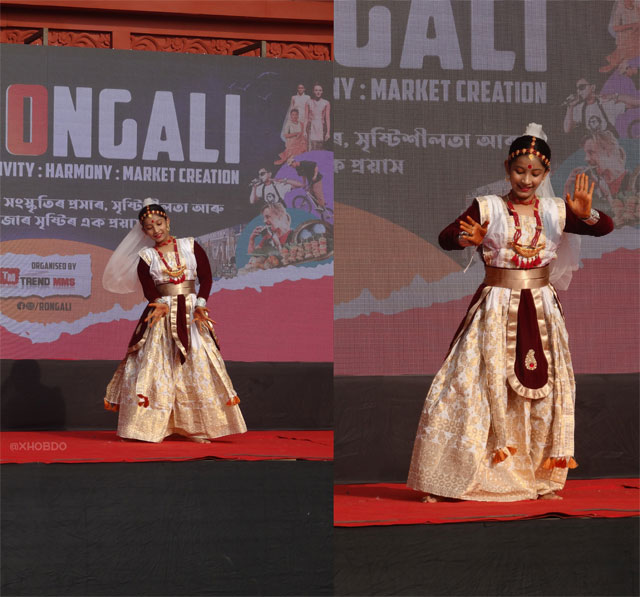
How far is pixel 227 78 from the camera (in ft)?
20.4

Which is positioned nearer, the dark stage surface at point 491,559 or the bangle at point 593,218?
the dark stage surface at point 491,559

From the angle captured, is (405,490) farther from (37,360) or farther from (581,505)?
(37,360)

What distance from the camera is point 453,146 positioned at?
3412 millimetres

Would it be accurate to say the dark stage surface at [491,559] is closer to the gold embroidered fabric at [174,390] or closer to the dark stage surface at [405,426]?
the dark stage surface at [405,426]

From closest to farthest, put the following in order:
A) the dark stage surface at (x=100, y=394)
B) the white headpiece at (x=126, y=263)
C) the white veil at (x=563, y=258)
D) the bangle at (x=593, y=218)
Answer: the bangle at (x=593, y=218)
the white veil at (x=563, y=258)
the white headpiece at (x=126, y=263)
the dark stage surface at (x=100, y=394)

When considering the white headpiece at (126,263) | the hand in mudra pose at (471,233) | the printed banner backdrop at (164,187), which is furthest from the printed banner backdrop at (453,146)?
the printed banner backdrop at (164,187)

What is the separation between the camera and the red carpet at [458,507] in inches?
115

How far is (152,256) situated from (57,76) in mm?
1405

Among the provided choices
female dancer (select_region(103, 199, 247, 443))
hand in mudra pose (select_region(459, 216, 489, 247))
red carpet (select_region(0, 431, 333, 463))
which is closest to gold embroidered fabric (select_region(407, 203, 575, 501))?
hand in mudra pose (select_region(459, 216, 489, 247))

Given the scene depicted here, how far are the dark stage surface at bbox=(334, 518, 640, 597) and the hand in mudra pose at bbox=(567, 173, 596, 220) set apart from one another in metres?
0.97

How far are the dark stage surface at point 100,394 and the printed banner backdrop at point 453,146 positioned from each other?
279 centimetres

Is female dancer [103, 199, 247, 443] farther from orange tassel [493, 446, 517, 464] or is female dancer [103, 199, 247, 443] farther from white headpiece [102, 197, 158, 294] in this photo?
orange tassel [493, 446, 517, 464]

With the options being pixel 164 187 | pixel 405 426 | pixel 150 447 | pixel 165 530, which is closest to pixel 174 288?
pixel 150 447

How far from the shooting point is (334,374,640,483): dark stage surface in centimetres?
360
